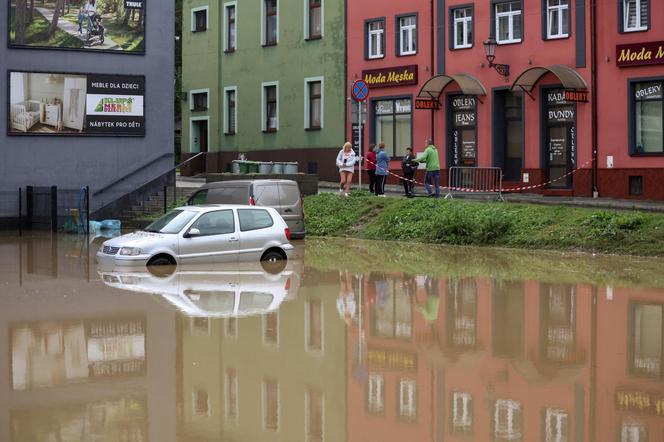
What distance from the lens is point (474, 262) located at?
78.9ft

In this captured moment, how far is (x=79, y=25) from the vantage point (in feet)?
123

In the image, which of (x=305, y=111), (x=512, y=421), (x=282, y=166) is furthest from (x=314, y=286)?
(x=305, y=111)

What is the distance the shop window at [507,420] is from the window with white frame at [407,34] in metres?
32.9

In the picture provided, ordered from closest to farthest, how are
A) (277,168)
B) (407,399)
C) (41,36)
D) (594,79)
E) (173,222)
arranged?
(407,399)
(173,222)
(594,79)
(41,36)
(277,168)

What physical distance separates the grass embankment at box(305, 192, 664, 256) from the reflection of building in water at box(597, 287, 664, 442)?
27.5 feet

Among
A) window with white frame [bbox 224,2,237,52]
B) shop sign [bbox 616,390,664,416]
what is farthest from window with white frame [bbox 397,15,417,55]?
shop sign [bbox 616,390,664,416]

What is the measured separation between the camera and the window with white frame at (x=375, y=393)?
9976mm

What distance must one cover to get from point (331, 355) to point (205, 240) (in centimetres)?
1028

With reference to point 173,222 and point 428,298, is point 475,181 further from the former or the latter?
point 428,298

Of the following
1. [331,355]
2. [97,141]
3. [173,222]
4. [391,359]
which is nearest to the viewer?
[391,359]

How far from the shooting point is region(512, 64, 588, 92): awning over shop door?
117ft

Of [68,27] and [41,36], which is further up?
[68,27]

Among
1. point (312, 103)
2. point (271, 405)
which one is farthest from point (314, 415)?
point (312, 103)

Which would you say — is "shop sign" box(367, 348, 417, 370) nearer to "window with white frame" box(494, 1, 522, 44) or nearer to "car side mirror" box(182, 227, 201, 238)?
"car side mirror" box(182, 227, 201, 238)
